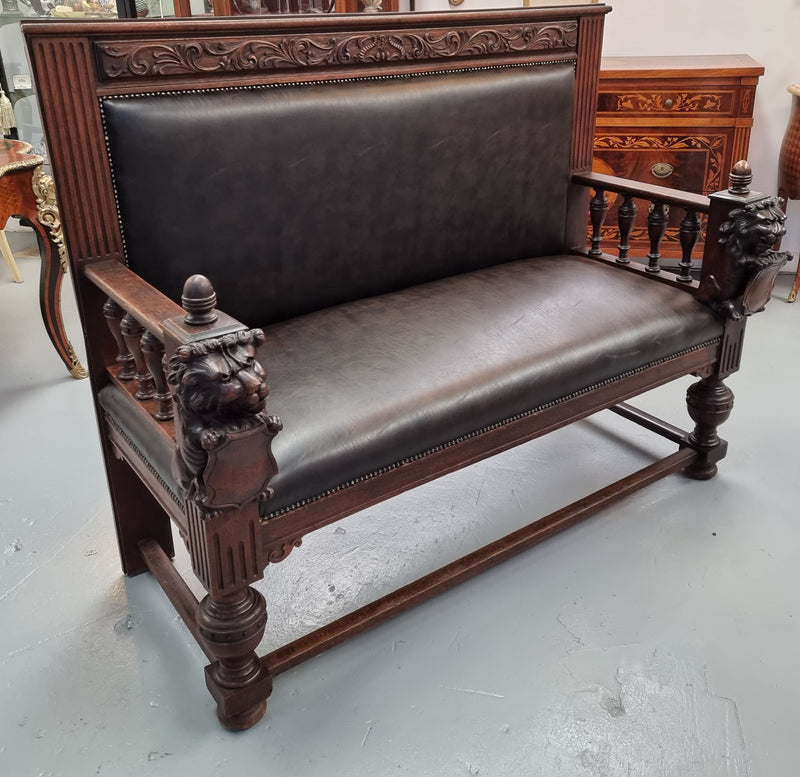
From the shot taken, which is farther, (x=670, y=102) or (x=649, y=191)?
(x=670, y=102)

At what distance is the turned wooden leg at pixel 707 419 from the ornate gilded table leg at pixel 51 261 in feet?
7.33

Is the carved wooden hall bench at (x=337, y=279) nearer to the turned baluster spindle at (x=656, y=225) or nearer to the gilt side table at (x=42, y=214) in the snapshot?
the turned baluster spindle at (x=656, y=225)

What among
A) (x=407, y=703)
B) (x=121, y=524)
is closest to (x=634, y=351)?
(x=407, y=703)

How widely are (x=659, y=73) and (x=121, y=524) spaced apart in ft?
9.23

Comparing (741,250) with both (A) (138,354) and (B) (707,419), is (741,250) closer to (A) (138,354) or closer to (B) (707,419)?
(B) (707,419)

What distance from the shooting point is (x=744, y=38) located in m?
3.96

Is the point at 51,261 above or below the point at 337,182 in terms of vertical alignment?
below

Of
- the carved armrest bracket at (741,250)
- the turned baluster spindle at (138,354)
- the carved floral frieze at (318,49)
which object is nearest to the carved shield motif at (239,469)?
the turned baluster spindle at (138,354)

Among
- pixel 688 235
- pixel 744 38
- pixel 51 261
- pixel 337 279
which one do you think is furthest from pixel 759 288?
pixel 51 261

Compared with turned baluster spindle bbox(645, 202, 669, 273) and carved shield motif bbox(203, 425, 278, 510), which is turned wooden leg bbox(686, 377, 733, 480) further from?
carved shield motif bbox(203, 425, 278, 510)

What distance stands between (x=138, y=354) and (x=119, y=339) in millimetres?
99

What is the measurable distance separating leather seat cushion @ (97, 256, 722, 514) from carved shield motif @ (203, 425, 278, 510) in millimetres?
108

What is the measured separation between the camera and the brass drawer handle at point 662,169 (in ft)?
12.1

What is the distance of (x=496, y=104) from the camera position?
93.2 inches
